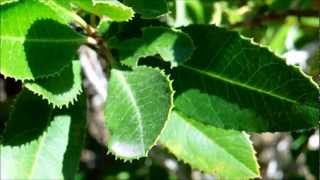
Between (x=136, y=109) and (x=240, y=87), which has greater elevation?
(x=240, y=87)

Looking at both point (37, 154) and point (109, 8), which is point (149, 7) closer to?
point (109, 8)

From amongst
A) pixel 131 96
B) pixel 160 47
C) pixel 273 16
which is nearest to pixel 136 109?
pixel 131 96

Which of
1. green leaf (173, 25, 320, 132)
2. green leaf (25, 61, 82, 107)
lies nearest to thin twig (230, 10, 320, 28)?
green leaf (173, 25, 320, 132)

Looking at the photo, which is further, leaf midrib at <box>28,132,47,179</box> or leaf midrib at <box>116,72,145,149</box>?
leaf midrib at <box>28,132,47,179</box>

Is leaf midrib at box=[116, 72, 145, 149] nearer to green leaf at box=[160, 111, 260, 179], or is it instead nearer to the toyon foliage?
the toyon foliage

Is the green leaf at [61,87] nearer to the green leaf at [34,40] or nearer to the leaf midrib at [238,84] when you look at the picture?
the green leaf at [34,40]

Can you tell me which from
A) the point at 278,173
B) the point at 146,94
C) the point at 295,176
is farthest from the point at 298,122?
the point at 278,173

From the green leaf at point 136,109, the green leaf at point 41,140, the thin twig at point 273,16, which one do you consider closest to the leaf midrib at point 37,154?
the green leaf at point 41,140
